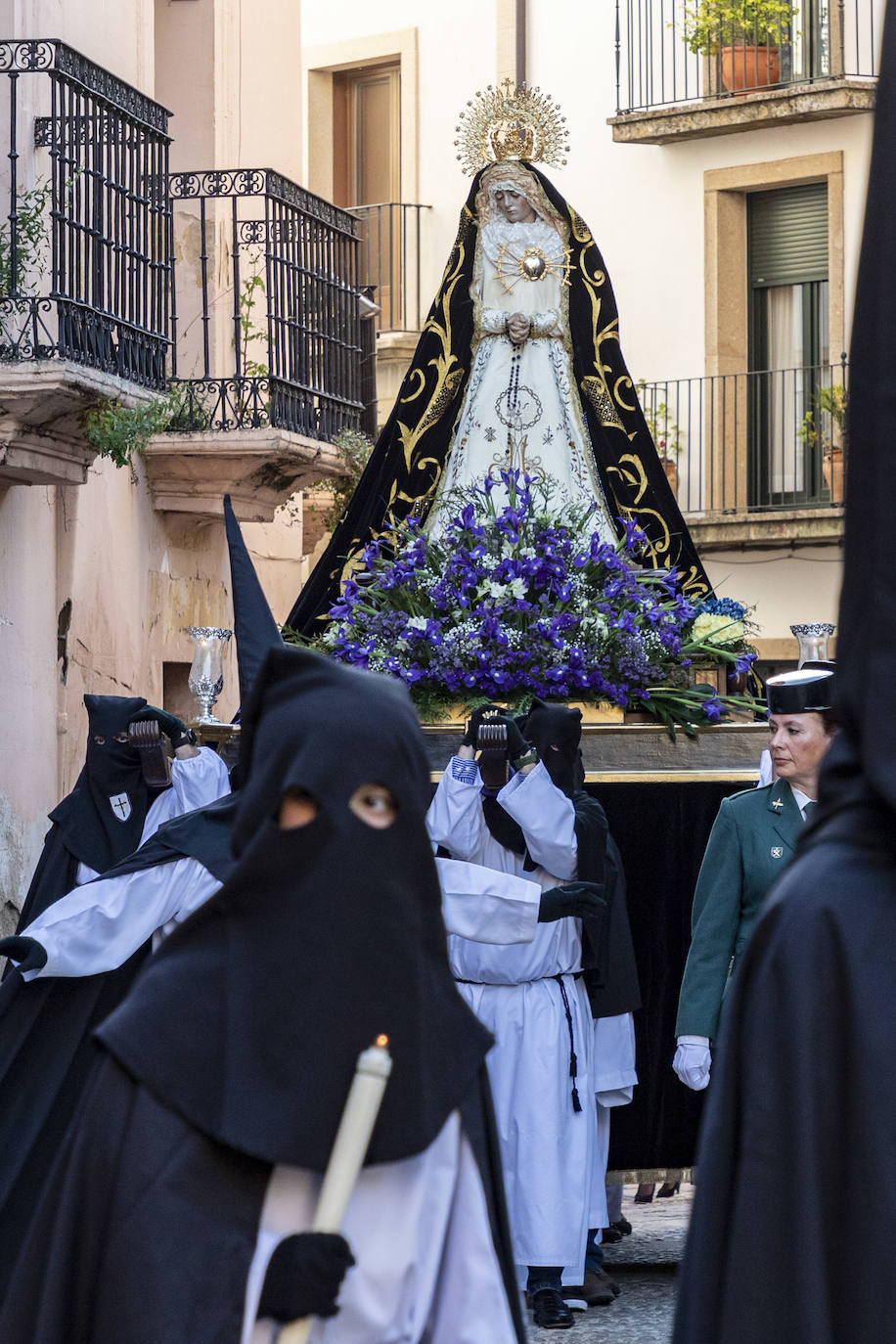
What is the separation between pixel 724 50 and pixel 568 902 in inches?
455

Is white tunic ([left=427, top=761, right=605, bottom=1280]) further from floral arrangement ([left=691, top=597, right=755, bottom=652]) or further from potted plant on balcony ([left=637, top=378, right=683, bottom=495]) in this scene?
potted plant on balcony ([left=637, top=378, right=683, bottom=495])

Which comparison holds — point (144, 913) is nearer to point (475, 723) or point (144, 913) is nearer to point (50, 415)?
point (475, 723)

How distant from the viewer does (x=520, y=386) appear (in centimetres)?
786

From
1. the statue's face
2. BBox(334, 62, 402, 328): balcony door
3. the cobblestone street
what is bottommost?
the cobblestone street

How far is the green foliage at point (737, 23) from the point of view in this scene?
50.7 feet

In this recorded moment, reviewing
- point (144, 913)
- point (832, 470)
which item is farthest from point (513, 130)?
point (832, 470)

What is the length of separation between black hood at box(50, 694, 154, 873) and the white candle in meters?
3.90

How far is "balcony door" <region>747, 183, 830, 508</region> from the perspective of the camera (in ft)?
53.0

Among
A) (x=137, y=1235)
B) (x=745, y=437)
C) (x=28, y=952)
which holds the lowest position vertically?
(x=28, y=952)

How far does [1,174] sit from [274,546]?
12.3 ft

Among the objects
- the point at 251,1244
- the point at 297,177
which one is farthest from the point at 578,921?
the point at 297,177

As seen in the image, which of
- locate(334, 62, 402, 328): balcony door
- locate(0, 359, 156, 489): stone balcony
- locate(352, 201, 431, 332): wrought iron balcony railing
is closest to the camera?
locate(0, 359, 156, 489): stone balcony

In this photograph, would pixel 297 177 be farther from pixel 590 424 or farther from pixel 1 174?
pixel 590 424

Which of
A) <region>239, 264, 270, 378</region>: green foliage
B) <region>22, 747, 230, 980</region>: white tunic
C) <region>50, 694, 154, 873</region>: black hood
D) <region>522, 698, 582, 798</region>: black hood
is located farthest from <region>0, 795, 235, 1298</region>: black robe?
<region>239, 264, 270, 378</region>: green foliage
